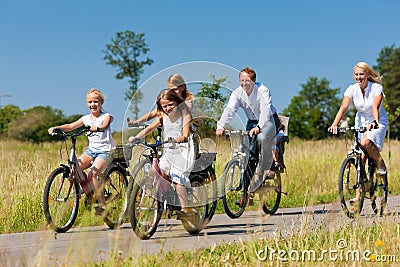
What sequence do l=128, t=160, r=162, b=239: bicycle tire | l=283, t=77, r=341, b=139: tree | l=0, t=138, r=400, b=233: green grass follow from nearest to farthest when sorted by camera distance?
1. l=128, t=160, r=162, b=239: bicycle tire
2. l=0, t=138, r=400, b=233: green grass
3. l=283, t=77, r=341, b=139: tree

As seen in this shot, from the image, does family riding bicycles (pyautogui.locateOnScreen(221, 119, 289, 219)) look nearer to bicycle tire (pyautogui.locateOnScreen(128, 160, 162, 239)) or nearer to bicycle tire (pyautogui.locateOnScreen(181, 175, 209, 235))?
bicycle tire (pyautogui.locateOnScreen(181, 175, 209, 235))

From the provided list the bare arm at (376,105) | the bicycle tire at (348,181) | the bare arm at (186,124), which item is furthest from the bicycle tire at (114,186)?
the bare arm at (376,105)

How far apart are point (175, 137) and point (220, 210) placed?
319 cm

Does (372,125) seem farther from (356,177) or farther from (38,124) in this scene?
(38,124)

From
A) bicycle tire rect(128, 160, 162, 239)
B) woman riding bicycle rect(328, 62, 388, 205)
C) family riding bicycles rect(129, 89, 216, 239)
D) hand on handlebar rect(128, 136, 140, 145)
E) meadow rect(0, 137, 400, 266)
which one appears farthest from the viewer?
woman riding bicycle rect(328, 62, 388, 205)

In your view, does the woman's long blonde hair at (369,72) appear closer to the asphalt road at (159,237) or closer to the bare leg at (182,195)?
the asphalt road at (159,237)

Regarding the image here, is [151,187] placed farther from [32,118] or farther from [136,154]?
[32,118]

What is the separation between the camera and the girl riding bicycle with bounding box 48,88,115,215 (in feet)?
28.0

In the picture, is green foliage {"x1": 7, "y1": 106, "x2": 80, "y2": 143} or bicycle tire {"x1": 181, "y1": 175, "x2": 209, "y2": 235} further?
green foliage {"x1": 7, "y1": 106, "x2": 80, "y2": 143}

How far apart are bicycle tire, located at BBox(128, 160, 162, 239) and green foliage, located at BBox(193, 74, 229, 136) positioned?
40.7 inches

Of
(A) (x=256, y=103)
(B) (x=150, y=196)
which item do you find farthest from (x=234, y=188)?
(B) (x=150, y=196)

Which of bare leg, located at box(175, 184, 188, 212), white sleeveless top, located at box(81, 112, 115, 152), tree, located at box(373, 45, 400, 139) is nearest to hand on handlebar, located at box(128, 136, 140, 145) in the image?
bare leg, located at box(175, 184, 188, 212)

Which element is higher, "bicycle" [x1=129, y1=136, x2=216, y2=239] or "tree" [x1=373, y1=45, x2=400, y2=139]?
"tree" [x1=373, y1=45, x2=400, y2=139]

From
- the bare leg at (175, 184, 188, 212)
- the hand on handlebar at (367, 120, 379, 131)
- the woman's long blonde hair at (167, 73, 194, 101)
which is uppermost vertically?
the woman's long blonde hair at (167, 73, 194, 101)
